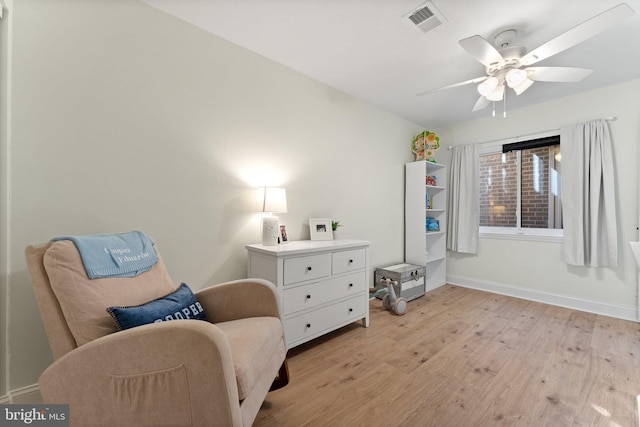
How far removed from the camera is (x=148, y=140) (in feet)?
5.57

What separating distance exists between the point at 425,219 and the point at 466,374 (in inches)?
79.9

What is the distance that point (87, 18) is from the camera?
59.3 inches

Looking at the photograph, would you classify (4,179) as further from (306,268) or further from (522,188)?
(522,188)

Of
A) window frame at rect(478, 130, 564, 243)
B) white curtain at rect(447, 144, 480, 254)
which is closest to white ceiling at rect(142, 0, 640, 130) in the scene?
window frame at rect(478, 130, 564, 243)

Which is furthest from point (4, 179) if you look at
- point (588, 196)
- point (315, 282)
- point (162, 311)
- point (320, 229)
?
point (588, 196)

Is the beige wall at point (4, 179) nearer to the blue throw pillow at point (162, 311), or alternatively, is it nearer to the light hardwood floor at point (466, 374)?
the blue throw pillow at point (162, 311)

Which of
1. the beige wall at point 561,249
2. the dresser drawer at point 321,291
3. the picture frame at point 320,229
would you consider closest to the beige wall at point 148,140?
the picture frame at point 320,229

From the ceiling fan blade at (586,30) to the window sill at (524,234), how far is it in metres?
2.25

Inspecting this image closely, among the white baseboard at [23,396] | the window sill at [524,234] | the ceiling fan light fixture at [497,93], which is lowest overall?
the white baseboard at [23,396]

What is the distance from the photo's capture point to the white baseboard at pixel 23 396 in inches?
52.3

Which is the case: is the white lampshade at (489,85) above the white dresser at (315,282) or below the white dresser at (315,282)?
above

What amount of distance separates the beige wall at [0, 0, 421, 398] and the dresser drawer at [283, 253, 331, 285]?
1.64 feet

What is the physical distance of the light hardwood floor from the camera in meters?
1.36

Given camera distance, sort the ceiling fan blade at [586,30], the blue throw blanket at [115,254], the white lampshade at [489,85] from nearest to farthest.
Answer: the blue throw blanket at [115,254], the ceiling fan blade at [586,30], the white lampshade at [489,85]
